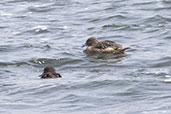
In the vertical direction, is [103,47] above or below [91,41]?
below

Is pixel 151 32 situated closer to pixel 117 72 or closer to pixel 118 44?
pixel 118 44

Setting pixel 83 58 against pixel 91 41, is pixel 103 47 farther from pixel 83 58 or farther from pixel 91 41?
pixel 83 58

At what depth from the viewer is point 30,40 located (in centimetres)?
2041

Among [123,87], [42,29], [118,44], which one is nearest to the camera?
[123,87]

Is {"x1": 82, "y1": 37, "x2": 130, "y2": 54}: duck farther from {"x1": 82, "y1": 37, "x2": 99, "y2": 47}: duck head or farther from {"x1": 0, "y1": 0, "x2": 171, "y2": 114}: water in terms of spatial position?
{"x1": 0, "y1": 0, "x2": 171, "y2": 114}: water

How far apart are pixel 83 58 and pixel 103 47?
93 cm

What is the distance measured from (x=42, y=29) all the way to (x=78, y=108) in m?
10.6

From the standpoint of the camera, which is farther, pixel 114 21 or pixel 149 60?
pixel 114 21

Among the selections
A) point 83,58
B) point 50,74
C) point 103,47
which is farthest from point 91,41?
point 50,74

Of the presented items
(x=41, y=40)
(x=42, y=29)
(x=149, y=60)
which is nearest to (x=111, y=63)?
(x=149, y=60)

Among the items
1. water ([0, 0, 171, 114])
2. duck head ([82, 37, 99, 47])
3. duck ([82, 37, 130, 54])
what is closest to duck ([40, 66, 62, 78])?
water ([0, 0, 171, 114])

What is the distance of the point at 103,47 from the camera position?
18469mm

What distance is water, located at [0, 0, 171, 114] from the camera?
1210cm

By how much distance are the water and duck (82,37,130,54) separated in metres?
0.28
